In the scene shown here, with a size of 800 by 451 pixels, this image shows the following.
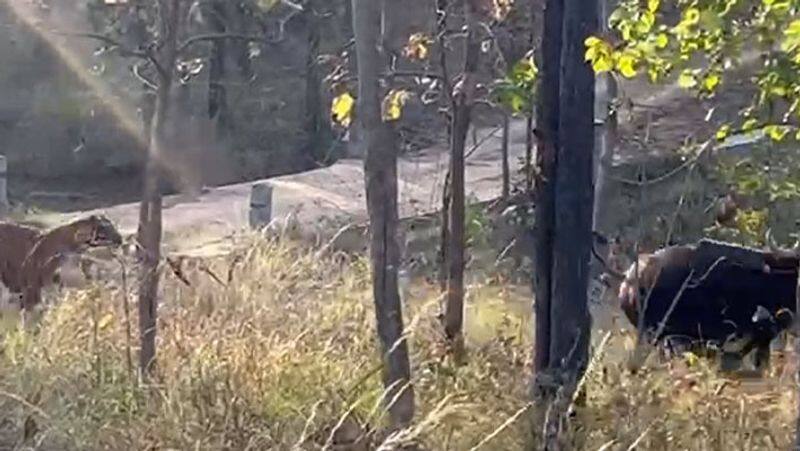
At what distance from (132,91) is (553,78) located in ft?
57.9

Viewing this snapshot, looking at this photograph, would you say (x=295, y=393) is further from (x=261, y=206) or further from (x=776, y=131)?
(x=261, y=206)

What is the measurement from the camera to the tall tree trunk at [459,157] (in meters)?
7.89

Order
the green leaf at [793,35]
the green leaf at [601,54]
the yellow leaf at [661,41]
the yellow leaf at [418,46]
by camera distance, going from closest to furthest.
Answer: the green leaf at [793,35] < the green leaf at [601,54] < the yellow leaf at [661,41] < the yellow leaf at [418,46]

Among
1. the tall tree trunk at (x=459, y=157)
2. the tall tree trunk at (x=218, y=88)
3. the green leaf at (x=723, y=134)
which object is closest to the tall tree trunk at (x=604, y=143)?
the tall tree trunk at (x=459, y=157)

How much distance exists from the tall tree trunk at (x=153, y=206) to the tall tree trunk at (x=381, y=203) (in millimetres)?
1152

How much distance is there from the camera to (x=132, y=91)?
2286 cm

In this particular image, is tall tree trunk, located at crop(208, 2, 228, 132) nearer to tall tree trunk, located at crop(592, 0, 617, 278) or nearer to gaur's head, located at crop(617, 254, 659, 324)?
tall tree trunk, located at crop(592, 0, 617, 278)

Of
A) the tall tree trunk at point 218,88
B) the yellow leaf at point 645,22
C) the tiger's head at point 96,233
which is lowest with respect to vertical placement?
the tiger's head at point 96,233

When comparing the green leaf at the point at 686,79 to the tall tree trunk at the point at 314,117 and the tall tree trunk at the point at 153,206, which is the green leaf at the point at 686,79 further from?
the tall tree trunk at the point at 314,117

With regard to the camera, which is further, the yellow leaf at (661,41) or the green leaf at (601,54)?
the yellow leaf at (661,41)

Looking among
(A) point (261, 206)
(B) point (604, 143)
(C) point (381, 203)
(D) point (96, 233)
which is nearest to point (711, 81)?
(C) point (381, 203)

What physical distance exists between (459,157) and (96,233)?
3170 millimetres

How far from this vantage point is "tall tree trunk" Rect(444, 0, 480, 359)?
7887 mm

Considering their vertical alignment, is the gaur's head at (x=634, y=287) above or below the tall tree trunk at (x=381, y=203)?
below
